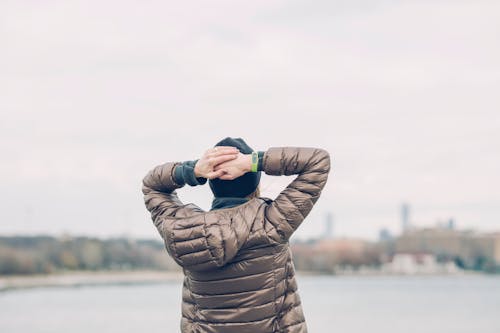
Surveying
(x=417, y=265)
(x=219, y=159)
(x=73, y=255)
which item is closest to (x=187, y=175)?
(x=219, y=159)

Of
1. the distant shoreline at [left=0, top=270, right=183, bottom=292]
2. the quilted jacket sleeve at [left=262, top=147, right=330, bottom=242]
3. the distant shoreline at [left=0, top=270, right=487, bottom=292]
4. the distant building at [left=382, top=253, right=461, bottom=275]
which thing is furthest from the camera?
the distant building at [left=382, top=253, right=461, bottom=275]

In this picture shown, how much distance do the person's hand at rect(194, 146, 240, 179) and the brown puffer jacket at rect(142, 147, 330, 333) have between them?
12cm

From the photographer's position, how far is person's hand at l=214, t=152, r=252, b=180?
312 cm

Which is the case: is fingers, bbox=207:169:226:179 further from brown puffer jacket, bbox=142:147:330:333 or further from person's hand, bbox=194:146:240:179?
brown puffer jacket, bbox=142:147:330:333

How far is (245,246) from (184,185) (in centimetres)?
34

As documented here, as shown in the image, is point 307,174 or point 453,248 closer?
point 307,174

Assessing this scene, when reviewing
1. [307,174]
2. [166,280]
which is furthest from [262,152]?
[166,280]

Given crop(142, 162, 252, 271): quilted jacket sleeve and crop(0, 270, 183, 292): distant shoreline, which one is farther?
crop(0, 270, 183, 292): distant shoreline

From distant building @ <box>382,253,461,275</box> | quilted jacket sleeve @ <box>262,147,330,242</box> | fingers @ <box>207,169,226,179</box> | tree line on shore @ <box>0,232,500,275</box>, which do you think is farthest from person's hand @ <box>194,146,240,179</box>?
distant building @ <box>382,253,461,275</box>

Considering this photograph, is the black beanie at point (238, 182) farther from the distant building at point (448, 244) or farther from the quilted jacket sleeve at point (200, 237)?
the distant building at point (448, 244)

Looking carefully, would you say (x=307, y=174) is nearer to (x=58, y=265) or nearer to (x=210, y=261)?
(x=210, y=261)

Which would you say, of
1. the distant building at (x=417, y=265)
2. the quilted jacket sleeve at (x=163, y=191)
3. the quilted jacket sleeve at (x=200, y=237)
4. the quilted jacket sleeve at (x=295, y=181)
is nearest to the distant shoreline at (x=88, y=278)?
the distant building at (x=417, y=265)

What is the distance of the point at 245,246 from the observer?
315 centimetres

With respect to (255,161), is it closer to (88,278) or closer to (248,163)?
(248,163)
